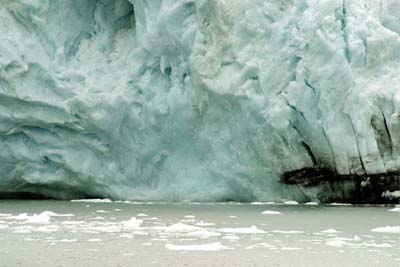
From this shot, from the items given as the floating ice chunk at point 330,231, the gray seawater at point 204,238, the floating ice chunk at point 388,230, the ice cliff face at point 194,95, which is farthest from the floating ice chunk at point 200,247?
the ice cliff face at point 194,95

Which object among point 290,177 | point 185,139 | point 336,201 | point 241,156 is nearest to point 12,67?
point 185,139

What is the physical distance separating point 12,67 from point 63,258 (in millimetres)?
8762

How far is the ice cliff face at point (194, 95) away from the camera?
12.0 meters

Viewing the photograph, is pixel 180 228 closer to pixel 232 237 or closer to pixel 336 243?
pixel 232 237

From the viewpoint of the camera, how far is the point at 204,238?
23.9ft

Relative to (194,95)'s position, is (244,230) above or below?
below

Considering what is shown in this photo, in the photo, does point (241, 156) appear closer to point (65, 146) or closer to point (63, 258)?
point (65, 146)

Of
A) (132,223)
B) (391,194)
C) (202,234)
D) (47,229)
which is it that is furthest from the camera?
(391,194)

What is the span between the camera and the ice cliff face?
1199 cm

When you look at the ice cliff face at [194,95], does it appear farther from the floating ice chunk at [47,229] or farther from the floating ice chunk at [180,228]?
the floating ice chunk at [47,229]

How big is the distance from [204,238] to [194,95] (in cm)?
620

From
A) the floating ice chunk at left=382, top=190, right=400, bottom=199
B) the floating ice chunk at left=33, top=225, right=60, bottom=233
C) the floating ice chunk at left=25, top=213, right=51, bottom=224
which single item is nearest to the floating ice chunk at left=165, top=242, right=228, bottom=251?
the floating ice chunk at left=33, top=225, right=60, bottom=233

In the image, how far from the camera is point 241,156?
13.1 m

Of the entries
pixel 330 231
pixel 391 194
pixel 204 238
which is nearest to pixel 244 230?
pixel 204 238
